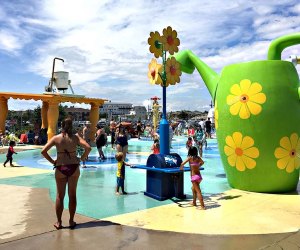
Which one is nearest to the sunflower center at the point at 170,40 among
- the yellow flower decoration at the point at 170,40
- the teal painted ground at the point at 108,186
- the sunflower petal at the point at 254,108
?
the yellow flower decoration at the point at 170,40

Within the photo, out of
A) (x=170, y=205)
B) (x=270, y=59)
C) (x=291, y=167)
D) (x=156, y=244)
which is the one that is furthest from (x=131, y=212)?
(x=270, y=59)

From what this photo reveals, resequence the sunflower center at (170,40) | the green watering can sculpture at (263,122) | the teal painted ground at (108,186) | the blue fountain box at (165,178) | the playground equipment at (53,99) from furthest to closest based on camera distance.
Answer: the playground equipment at (53,99) < the sunflower center at (170,40) < the green watering can sculpture at (263,122) < the blue fountain box at (165,178) < the teal painted ground at (108,186)

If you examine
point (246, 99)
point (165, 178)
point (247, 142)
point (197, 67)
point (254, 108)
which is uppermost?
point (197, 67)

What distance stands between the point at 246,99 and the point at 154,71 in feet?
6.75

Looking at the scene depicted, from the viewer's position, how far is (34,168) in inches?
456

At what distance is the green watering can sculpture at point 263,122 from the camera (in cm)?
711

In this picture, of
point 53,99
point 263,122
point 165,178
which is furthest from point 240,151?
point 53,99

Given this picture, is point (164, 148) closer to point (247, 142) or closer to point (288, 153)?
point (247, 142)

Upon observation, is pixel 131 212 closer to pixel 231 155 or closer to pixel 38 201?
pixel 38 201

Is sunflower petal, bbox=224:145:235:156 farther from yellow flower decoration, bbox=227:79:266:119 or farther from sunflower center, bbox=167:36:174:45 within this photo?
sunflower center, bbox=167:36:174:45

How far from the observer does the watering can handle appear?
7.40 metres

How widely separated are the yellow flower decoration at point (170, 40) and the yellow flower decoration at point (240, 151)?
2317 millimetres

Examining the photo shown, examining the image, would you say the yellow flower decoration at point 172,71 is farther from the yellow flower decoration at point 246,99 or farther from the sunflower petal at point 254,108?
the sunflower petal at point 254,108

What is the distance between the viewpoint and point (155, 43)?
24.1 ft
